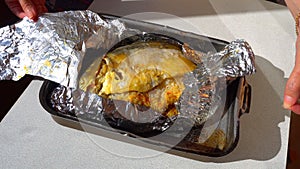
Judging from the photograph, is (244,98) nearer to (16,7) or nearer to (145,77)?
(145,77)

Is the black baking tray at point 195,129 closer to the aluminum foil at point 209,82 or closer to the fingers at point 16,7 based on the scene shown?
the aluminum foil at point 209,82

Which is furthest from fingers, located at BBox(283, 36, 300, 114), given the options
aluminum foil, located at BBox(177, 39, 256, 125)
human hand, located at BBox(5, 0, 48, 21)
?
human hand, located at BBox(5, 0, 48, 21)

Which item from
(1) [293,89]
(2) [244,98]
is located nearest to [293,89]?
(1) [293,89]

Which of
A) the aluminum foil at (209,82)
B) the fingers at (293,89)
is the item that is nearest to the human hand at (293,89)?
the fingers at (293,89)

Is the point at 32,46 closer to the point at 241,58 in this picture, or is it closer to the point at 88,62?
the point at 88,62

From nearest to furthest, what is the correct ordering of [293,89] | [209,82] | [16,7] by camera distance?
1. [293,89]
2. [209,82]
3. [16,7]

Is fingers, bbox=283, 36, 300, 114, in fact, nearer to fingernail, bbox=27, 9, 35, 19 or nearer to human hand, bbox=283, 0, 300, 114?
human hand, bbox=283, 0, 300, 114

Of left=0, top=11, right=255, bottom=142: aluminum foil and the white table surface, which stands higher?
left=0, top=11, right=255, bottom=142: aluminum foil
